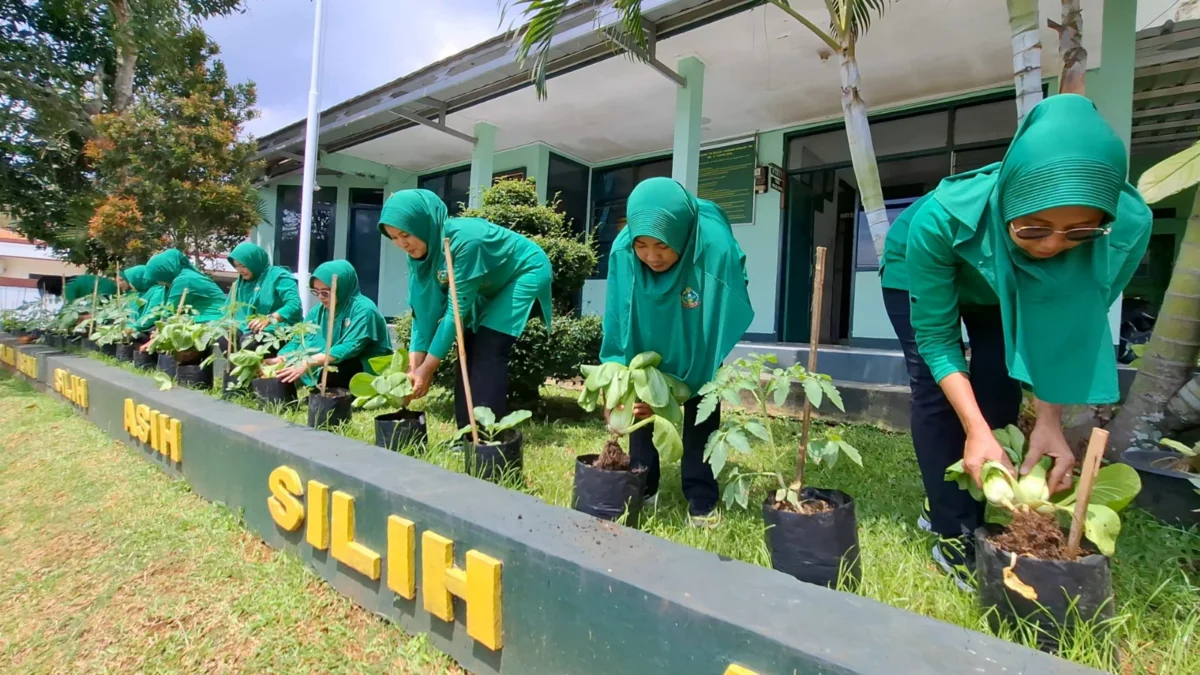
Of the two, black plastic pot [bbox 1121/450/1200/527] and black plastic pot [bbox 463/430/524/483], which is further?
black plastic pot [bbox 463/430/524/483]

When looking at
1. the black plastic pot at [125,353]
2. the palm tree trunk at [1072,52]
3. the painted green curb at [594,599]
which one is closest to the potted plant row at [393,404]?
the painted green curb at [594,599]

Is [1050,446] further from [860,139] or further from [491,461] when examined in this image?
[860,139]

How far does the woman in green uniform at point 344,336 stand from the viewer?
11.8 feet

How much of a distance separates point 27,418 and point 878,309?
26.2 ft

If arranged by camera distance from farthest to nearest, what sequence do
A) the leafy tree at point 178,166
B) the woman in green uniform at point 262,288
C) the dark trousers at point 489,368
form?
the leafy tree at point 178,166, the woman in green uniform at point 262,288, the dark trousers at point 489,368

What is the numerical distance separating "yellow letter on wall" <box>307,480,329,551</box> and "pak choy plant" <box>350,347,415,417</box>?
624 mm

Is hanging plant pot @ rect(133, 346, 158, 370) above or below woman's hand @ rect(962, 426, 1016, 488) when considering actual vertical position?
below

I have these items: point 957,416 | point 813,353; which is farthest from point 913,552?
point 813,353

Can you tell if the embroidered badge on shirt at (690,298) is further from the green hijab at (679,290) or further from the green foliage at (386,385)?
the green foliage at (386,385)

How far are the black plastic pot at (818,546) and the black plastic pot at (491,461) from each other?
42.8 inches

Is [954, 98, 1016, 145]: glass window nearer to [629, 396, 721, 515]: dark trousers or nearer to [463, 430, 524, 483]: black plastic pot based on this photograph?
[629, 396, 721, 515]: dark trousers

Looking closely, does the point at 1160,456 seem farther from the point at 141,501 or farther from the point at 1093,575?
the point at 141,501

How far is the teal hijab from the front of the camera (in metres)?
2.60

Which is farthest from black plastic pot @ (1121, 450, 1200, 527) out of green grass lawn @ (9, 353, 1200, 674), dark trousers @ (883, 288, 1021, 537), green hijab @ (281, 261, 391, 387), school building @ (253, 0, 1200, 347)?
school building @ (253, 0, 1200, 347)
